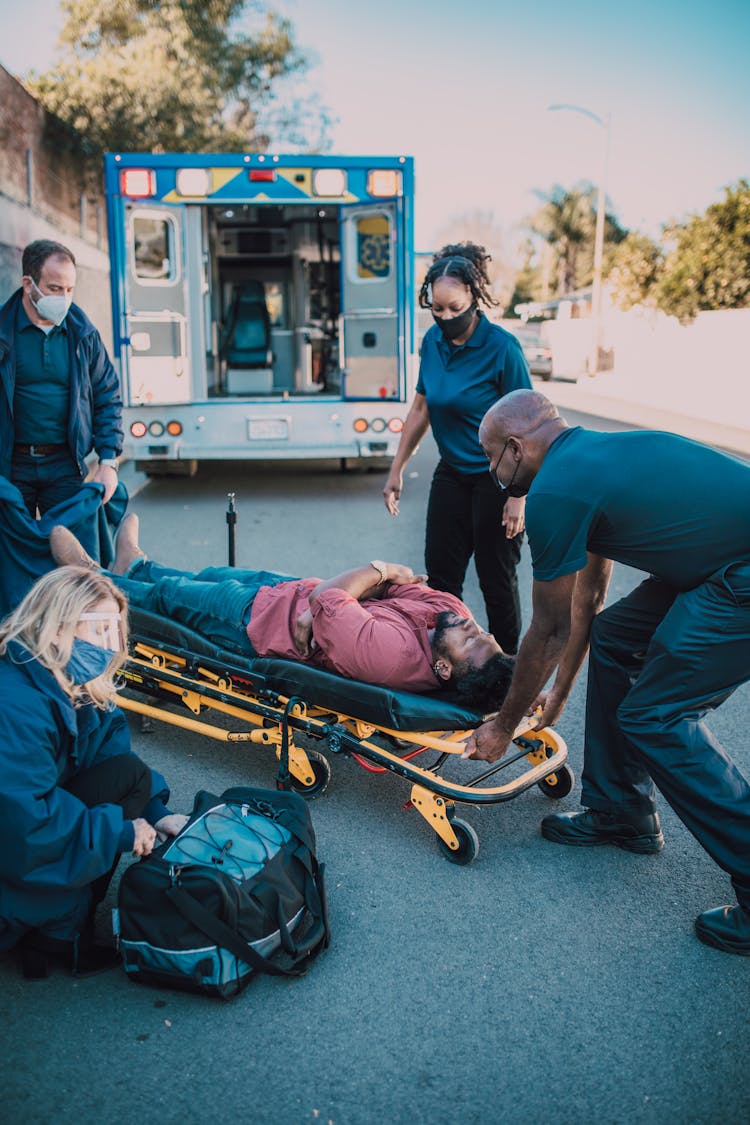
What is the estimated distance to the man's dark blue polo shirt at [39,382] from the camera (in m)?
4.89

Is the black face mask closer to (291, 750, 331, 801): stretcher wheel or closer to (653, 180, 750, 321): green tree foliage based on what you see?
(291, 750, 331, 801): stretcher wheel

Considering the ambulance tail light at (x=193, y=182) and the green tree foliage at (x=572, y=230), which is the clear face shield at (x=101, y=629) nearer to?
the ambulance tail light at (x=193, y=182)

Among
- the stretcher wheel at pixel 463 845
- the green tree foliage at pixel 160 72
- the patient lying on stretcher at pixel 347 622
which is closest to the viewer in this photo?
the stretcher wheel at pixel 463 845

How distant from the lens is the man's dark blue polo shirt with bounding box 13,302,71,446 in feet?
16.1

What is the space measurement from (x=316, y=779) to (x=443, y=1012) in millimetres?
1357

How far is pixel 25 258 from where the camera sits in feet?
16.0

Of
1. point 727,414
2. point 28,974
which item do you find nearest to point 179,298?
point 28,974

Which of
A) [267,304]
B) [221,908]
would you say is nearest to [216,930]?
[221,908]

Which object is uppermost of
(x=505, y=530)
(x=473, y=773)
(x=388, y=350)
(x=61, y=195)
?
(x=61, y=195)

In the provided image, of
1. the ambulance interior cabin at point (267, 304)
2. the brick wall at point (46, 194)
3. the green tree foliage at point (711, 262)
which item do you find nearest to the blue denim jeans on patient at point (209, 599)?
the ambulance interior cabin at point (267, 304)

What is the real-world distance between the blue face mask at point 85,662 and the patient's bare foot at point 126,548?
2213mm

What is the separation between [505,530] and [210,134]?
18.5 m

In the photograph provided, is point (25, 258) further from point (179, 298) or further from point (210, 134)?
point (210, 134)

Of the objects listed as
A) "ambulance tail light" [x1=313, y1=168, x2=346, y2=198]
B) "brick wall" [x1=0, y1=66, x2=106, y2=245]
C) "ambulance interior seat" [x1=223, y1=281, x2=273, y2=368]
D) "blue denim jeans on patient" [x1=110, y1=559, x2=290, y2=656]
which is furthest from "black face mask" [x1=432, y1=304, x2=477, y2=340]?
"brick wall" [x1=0, y1=66, x2=106, y2=245]
